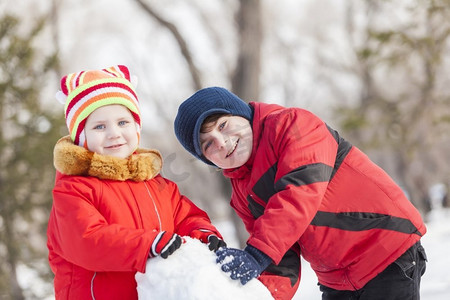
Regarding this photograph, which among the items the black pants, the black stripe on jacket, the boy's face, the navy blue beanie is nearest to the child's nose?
the navy blue beanie

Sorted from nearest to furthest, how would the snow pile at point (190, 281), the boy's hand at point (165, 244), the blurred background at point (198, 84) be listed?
the snow pile at point (190, 281)
the boy's hand at point (165, 244)
the blurred background at point (198, 84)

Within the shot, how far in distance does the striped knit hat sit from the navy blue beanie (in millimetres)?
249

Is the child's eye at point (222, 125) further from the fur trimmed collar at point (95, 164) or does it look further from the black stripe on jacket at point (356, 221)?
the black stripe on jacket at point (356, 221)

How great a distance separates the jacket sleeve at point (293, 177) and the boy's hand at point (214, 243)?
18 cm

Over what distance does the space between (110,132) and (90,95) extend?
0.64ft

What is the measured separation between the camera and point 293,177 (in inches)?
79.9

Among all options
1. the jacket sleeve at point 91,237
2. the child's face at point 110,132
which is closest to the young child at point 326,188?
the child's face at point 110,132

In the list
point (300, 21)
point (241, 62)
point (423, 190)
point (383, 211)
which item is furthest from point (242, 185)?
point (300, 21)

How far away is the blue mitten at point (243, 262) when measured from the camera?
1.84m

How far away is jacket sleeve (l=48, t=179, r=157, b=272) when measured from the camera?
1.92 metres

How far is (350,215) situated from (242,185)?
0.52 metres

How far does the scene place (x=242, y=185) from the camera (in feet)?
7.81

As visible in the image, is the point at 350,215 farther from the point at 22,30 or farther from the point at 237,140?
the point at 22,30

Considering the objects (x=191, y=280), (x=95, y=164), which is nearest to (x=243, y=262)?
(x=191, y=280)
